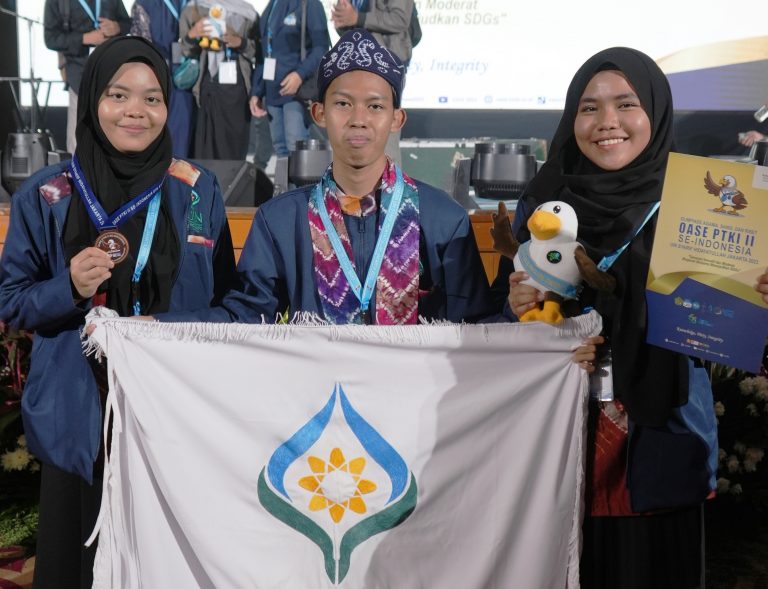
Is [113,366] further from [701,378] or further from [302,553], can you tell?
[701,378]

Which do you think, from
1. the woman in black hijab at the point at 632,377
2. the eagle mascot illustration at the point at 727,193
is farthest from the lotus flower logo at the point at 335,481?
the eagle mascot illustration at the point at 727,193

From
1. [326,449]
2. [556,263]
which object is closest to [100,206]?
[326,449]

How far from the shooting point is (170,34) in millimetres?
5477

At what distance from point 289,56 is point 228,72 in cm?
41

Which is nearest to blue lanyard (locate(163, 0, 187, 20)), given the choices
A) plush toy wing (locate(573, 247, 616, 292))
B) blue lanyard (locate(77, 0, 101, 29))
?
blue lanyard (locate(77, 0, 101, 29))

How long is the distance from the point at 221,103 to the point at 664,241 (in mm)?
4169

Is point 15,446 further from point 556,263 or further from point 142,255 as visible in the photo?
point 556,263

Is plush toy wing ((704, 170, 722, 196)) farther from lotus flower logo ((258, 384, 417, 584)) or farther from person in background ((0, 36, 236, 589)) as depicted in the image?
person in background ((0, 36, 236, 589))

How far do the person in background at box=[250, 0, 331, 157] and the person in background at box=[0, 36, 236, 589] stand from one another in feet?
10.4

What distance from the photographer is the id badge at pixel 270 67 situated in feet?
17.5

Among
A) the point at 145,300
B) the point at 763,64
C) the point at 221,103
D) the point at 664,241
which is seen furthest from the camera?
the point at 763,64

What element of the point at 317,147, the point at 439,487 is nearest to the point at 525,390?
the point at 439,487

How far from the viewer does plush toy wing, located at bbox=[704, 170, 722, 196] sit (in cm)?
169

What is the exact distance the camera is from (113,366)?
Result: 1.87 metres
